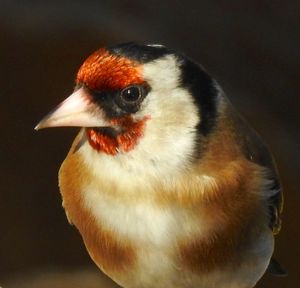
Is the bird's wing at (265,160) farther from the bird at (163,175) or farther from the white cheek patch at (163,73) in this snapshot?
the white cheek patch at (163,73)

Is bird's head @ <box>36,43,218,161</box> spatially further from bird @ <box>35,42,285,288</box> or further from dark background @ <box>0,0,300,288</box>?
dark background @ <box>0,0,300,288</box>

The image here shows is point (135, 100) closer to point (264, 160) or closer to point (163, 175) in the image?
point (163, 175)

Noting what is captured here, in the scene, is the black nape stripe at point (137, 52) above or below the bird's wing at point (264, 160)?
above

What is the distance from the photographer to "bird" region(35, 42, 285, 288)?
146cm

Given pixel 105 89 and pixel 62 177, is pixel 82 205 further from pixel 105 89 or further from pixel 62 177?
pixel 105 89

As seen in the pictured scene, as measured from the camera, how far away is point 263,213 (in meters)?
1.74

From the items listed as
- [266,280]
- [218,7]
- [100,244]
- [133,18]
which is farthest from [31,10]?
[100,244]

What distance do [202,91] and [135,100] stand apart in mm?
131

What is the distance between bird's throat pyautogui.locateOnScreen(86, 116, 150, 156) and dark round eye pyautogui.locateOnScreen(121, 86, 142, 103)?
0.03 metres

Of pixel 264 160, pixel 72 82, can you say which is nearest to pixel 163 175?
pixel 264 160

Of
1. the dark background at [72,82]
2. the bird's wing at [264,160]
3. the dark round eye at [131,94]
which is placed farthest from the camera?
the dark background at [72,82]

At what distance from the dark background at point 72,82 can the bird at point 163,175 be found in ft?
2.79

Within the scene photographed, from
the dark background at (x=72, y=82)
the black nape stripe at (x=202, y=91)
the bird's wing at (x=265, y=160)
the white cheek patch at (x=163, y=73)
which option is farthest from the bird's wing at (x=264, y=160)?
the dark background at (x=72, y=82)

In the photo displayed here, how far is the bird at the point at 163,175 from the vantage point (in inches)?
57.4
